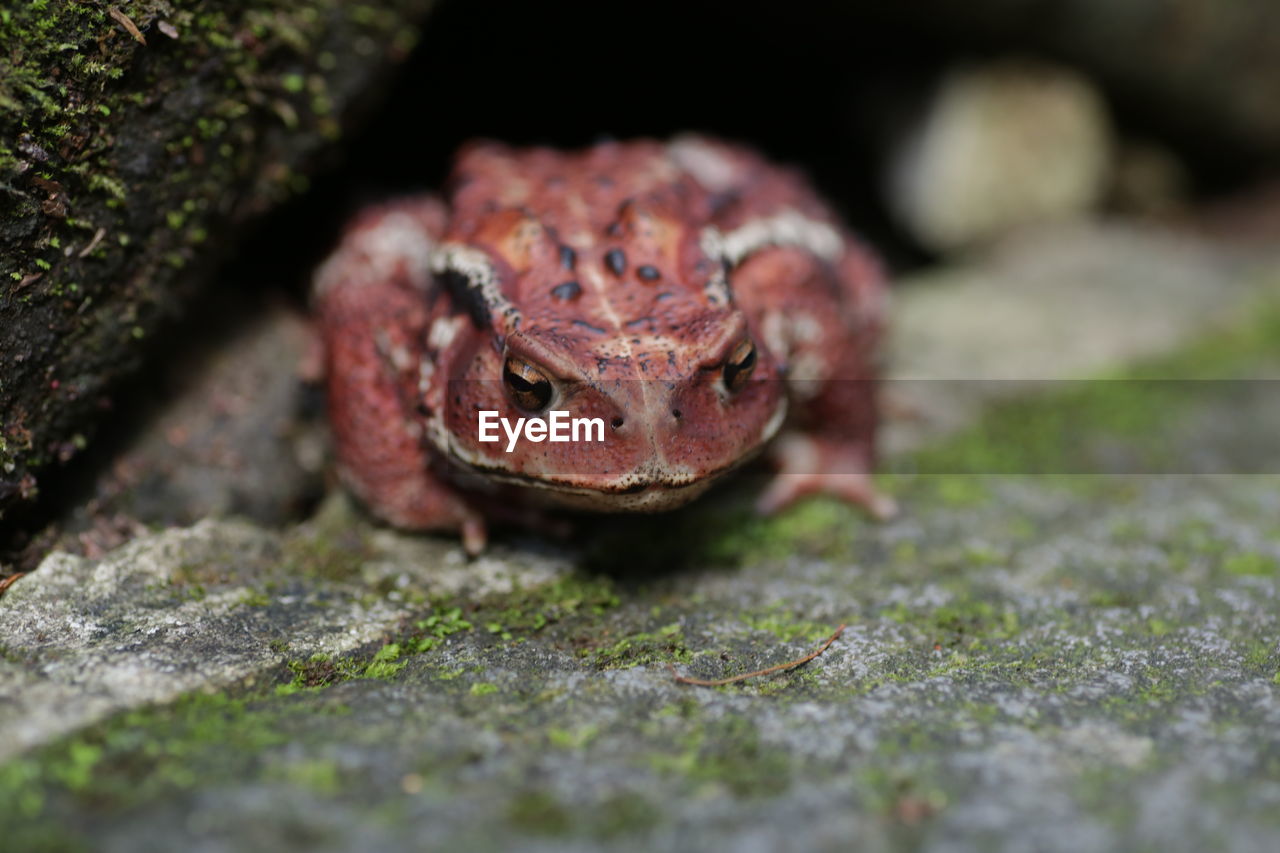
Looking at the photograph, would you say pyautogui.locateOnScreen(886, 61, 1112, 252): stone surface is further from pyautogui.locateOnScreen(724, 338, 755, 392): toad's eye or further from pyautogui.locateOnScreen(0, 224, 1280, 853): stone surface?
pyautogui.locateOnScreen(724, 338, 755, 392): toad's eye

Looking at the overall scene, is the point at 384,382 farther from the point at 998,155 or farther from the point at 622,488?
the point at 998,155

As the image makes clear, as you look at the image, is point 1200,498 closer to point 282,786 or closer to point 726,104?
point 282,786

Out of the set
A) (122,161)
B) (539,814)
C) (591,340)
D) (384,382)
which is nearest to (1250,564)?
(591,340)

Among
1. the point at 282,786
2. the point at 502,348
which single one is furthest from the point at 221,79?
the point at 282,786

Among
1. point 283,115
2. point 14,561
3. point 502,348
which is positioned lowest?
point 14,561

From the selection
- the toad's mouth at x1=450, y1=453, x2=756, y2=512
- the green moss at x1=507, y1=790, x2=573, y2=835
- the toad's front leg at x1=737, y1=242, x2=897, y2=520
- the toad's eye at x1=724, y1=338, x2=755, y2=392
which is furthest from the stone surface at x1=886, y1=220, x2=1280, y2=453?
the green moss at x1=507, y1=790, x2=573, y2=835

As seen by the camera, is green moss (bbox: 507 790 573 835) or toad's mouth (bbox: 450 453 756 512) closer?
green moss (bbox: 507 790 573 835)

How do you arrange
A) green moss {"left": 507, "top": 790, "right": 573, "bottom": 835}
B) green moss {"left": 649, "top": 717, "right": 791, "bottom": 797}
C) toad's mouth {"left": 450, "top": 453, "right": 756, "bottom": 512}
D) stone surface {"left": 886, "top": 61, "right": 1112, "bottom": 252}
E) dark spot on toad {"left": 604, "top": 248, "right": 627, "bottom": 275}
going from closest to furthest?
green moss {"left": 507, "top": 790, "right": 573, "bottom": 835} → green moss {"left": 649, "top": 717, "right": 791, "bottom": 797} → toad's mouth {"left": 450, "top": 453, "right": 756, "bottom": 512} → dark spot on toad {"left": 604, "top": 248, "right": 627, "bottom": 275} → stone surface {"left": 886, "top": 61, "right": 1112, "bottom": 252}
